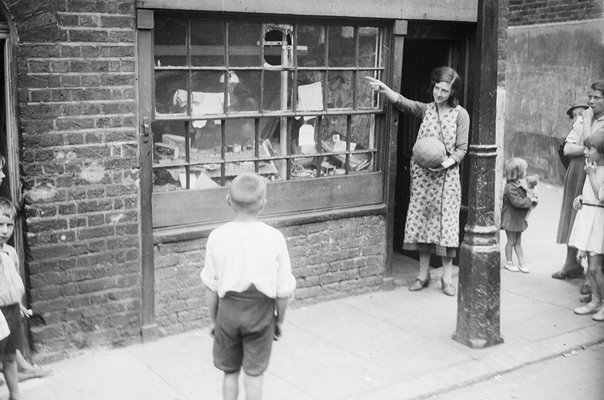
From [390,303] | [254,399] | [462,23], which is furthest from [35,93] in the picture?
[462,23]

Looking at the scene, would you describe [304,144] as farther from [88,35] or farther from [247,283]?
[247,283]

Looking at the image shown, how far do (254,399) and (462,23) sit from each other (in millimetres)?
4713

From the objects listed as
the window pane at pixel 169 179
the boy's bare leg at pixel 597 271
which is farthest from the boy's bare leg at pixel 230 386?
the boy's bare leg at pixel 597 271

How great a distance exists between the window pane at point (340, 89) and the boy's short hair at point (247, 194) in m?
2.90

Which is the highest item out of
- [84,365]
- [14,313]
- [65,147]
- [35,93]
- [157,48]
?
[157,48]

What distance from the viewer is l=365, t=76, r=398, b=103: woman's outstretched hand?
685 cm

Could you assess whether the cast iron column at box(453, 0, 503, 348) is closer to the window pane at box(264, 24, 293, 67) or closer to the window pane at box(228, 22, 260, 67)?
the window pane at box(264, 24, 293, 67)

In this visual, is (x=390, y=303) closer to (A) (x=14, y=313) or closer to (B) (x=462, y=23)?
(B) (x=462, y=23)

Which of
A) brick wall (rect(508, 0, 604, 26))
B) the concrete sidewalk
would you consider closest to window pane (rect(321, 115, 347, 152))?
the concrete sidewalk

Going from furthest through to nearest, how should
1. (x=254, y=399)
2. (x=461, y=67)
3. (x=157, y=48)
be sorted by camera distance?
(x=461, y=67), (x=157, y=48), (x=254, y=399)

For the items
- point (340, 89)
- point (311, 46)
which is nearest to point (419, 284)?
point (340, 89)

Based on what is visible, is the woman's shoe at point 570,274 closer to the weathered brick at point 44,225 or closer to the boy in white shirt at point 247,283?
the boy in white shirt at point 247,283

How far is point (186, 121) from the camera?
5980mm

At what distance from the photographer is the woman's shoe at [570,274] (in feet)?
25.8
